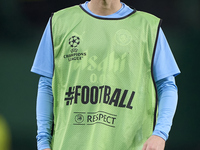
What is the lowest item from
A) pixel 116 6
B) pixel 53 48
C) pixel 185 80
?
pixel 185 80

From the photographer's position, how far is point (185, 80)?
5965mm

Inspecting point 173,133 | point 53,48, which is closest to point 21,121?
point 173,133

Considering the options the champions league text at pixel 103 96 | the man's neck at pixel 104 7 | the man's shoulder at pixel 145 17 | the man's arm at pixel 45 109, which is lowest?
the man's arm at pixel 45 109

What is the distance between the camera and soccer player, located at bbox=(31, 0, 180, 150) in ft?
9.70

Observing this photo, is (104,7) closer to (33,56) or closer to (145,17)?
(145,17)

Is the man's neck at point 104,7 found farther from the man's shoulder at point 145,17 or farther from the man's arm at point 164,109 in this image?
the man's arm at point 164,109

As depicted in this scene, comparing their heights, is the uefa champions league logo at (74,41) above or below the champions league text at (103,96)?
above

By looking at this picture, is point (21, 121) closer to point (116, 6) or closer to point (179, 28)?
point (179, 28)

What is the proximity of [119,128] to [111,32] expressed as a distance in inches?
19.1

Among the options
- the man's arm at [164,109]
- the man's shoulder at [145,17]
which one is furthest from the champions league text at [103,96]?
the man's shoulder at [145,17]

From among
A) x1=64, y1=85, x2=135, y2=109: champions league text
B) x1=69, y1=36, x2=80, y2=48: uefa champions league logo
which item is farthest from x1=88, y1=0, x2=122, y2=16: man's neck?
x1=64, y1=85, x2=135, y2=109: champions league text

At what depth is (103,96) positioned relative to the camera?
2965mm

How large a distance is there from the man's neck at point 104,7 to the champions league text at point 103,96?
390 mm

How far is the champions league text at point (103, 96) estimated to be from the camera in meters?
2.96
